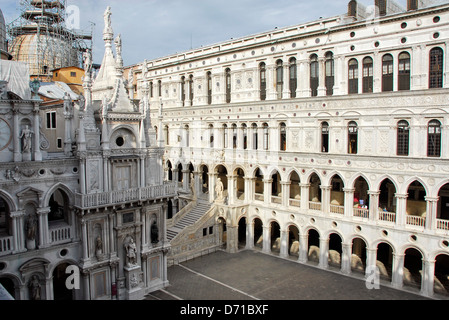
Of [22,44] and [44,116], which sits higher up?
[22,44]

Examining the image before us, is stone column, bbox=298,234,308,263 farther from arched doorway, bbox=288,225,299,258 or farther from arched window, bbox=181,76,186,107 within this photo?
arched window, bbox=181,76,186,107

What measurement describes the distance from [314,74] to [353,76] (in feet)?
10.8

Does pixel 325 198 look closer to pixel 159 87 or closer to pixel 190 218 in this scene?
pixel 190 218

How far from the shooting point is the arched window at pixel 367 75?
2786cm

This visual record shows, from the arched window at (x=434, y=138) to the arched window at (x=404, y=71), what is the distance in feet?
9.91

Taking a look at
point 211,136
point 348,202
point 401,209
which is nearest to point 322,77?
point 348,202

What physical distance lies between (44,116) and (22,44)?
695 inches

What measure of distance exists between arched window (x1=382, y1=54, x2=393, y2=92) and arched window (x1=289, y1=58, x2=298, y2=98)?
278 inches

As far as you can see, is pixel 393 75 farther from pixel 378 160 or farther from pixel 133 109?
pixel 133 109

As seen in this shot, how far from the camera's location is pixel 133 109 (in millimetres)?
25734

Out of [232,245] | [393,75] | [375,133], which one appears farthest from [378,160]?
[232,245]

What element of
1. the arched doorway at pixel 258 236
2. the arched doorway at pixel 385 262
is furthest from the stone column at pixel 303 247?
the arched doorway at pixel 385 262

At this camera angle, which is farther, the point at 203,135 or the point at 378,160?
the point at 203,135

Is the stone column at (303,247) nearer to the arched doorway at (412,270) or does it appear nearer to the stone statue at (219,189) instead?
the arched doorway at (412,270)
